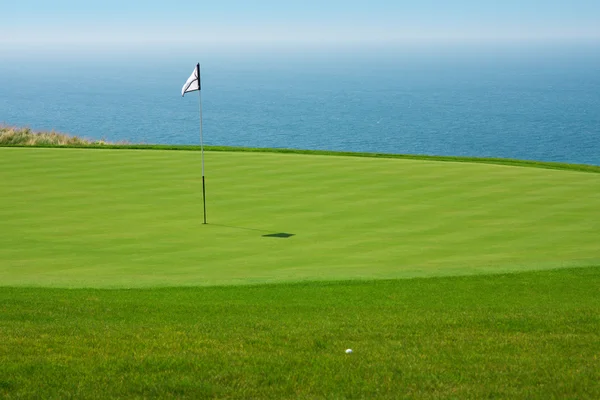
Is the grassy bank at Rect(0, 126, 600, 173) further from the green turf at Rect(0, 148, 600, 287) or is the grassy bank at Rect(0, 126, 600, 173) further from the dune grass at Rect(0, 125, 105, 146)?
the green turf at Rect(0, 148, 600, 287)

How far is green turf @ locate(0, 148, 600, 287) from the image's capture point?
10.3 m

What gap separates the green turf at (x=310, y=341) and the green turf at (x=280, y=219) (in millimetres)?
927

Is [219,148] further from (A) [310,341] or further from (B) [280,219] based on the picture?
(A) [310,341]

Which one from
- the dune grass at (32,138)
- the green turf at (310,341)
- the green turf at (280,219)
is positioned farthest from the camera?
the dune grass at (32,138)

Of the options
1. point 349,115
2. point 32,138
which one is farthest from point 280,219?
point 349,115

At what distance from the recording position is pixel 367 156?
2103 cm

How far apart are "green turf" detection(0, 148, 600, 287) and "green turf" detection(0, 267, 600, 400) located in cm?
93

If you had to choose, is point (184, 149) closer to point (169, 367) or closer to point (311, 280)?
point (311, 280)

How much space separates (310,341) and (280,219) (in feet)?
21.7

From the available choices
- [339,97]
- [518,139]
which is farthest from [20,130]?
[339,97]

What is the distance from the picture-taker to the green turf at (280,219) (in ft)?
33.8

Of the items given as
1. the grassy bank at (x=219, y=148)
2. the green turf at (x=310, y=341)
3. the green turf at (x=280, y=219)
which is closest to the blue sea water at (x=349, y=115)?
the grassy bank at (x=219, y=148)

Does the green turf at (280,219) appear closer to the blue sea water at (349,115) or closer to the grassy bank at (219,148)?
the grassy bank at (219,148)

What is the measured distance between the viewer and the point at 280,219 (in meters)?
13.2
